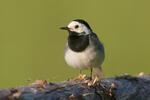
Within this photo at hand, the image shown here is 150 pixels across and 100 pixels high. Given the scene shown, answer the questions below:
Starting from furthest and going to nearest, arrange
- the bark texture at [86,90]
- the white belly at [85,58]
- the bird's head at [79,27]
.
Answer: the bird's head at [79,27] < the white belly at [85,58] < the bark texture at [86,90]

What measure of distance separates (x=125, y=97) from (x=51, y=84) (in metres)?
0.70

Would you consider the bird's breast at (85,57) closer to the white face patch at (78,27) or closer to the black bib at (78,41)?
the black bib at (78,41)

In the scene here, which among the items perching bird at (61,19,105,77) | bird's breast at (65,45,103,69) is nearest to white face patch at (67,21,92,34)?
perching bird at (61,19,105,77)

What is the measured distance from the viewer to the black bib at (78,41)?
4.83 metres

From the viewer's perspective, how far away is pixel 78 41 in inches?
197

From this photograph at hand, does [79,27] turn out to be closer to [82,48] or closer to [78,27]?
[78,27]

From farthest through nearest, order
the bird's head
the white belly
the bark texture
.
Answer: the bird's head, the white belly, the bark texture

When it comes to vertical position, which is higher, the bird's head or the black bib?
the bird's head

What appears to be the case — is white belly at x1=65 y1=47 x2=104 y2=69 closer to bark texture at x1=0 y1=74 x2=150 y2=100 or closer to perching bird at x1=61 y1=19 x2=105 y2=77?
perching bird at x1=61 y1=19 x2=105 y2=77

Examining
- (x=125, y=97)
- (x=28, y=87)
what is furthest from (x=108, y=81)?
(x=28, y=87)

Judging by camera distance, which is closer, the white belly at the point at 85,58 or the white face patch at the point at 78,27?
the white belly at the point at 85,58

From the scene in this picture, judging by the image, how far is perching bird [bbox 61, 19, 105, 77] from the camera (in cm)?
475

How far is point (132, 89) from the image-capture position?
11.2 ft

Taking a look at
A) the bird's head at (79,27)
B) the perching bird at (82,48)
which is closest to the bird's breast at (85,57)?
the perching bird at (82,48)
